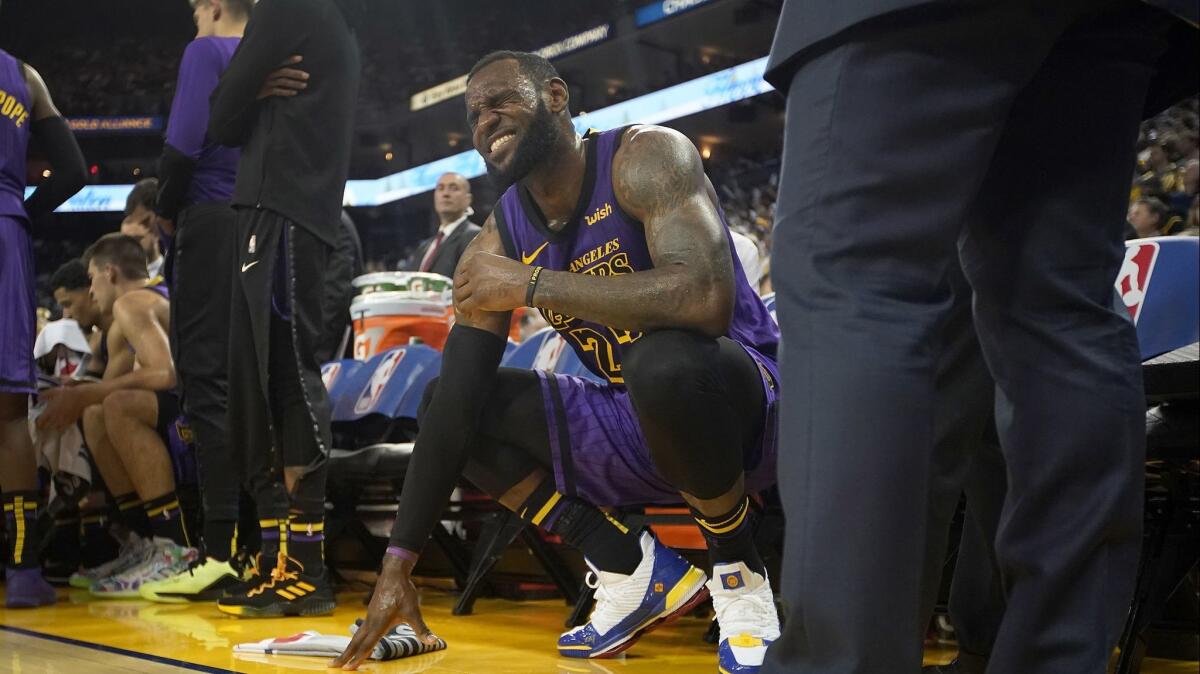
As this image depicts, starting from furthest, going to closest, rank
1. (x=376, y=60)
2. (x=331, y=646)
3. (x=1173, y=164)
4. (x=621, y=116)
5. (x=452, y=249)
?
(x=376, y=60) → (x=621, y=116) → (x=1173, y=164) → (x=452, y=249) → (x=331, y=646)

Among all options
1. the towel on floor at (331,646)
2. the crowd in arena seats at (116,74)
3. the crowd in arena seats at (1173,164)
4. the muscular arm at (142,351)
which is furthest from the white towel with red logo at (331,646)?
the crowd in arena seats at (116,74)

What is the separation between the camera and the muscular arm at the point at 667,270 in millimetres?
2162

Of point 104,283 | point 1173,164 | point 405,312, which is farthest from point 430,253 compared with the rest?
point 1173,164

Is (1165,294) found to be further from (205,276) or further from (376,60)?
(376,60)

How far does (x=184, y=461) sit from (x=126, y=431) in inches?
12.6

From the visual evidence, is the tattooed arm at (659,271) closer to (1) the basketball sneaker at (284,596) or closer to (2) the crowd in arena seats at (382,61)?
(1) the basketball sneaker at (284,596)

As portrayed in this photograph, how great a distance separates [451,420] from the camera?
2.31 m

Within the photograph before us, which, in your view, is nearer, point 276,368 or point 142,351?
point 276,368

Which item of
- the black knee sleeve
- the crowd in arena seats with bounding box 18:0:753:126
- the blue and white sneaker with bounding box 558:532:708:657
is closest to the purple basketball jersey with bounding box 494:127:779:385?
the black knee sleeve

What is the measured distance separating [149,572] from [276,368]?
1191mm

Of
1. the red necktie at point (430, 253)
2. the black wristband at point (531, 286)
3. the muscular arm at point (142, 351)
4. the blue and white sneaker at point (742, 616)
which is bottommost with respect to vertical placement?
the blue and white sneaker at point (742, 616)

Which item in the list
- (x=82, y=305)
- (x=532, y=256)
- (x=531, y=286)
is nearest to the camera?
(x=531, y=286)

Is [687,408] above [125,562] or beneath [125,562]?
above

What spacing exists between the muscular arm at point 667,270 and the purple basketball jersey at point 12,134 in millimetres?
2584
